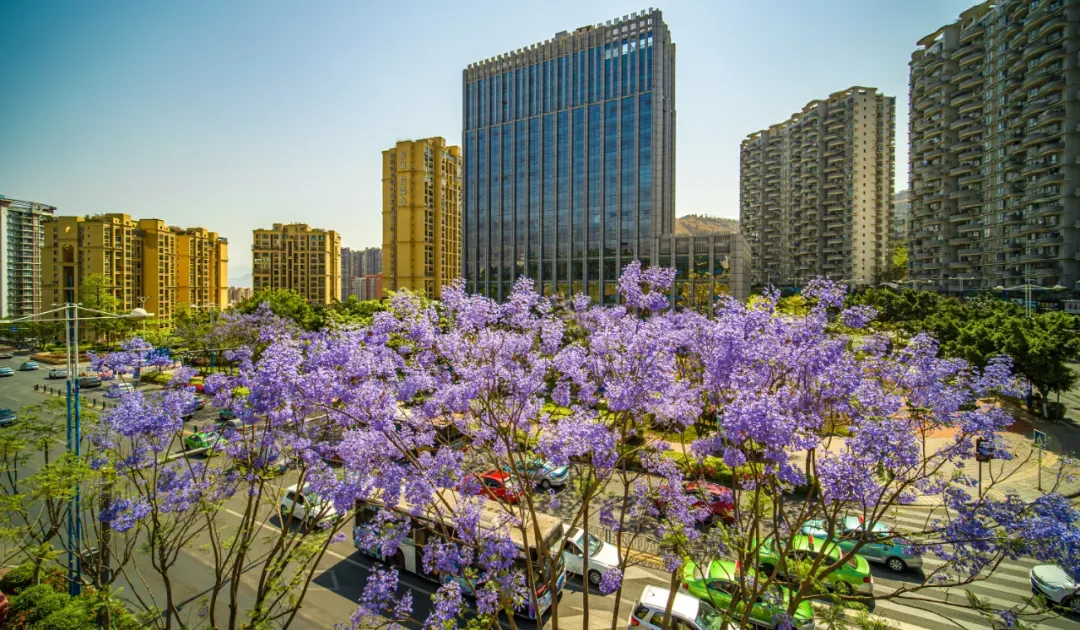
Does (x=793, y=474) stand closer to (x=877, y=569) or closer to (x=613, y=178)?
(x=877, y=569)

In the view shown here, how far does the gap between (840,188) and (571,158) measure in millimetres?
37654

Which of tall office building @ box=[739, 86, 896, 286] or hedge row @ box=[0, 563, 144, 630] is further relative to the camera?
tall office building @ box=[739, 86, 896, 286]

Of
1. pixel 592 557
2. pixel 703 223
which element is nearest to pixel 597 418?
pixel 592 557

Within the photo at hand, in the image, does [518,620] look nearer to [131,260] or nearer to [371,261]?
[131,260]

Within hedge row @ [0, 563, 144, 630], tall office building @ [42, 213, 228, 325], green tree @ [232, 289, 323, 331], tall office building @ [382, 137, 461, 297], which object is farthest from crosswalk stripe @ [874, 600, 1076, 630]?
tall office building @ [42, 213, 228, 325]

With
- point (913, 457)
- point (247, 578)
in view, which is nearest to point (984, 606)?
point (913, 457)

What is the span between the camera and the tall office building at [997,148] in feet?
118

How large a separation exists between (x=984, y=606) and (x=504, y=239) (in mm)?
58033

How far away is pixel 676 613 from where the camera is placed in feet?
27.0

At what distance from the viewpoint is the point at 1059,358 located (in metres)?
18.2

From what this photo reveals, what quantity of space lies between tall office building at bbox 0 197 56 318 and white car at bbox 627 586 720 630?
91.6 metres

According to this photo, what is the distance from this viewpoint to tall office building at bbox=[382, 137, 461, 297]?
6084cm

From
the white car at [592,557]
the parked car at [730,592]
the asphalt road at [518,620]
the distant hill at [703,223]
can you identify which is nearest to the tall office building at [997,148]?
the asphalt road at [518,620]

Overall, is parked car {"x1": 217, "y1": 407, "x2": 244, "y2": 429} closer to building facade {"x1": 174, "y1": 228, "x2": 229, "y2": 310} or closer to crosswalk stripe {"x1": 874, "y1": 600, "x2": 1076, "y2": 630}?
crosswalk stripe {"x1": 874, "y1": 600, "x2": 1076, "y2": 630}
